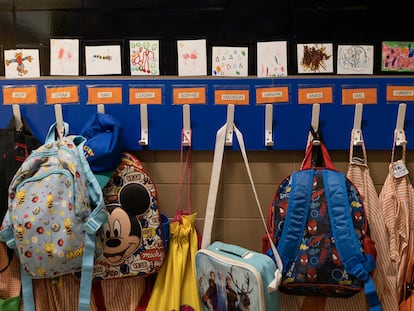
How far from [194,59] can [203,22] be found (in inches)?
4.6

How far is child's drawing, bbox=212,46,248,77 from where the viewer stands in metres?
1.21

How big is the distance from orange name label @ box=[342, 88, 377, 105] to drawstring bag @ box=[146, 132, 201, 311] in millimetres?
560

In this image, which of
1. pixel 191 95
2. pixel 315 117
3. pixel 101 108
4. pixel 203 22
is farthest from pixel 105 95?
pixel 315 117

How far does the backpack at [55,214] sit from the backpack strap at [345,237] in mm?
600

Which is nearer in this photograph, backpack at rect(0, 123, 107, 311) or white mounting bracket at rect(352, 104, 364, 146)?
backpack at rect(0, 123, 107, 311)

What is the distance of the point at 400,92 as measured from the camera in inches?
45.0

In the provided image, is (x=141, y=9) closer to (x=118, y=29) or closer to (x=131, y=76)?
(x=118, y=29)

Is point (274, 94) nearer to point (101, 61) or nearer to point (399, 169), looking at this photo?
point (399, 169)

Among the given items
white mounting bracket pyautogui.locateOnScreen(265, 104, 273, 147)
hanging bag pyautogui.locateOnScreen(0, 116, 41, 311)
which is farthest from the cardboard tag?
hanging bag pyautogui.locateOnScreen(0, 116, 41, 311)

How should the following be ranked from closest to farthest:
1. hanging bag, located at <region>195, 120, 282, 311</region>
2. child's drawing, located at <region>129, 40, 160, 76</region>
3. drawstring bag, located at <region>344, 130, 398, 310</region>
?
hanging bag, located at <region>195, 120, 282, 311</region>
drawstring bag, located at <region>344, 130, 398, 310</region>
child's drawing, located at <region>129, 40, 160, 76</region>

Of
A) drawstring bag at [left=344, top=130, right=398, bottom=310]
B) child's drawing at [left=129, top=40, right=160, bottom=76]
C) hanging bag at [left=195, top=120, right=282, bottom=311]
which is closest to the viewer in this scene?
hanging bag at [left=195, top=120, right=282, bottom=311]

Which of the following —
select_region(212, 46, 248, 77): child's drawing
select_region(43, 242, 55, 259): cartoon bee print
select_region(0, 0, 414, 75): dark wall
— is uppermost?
select_region(0, 0, 414, 75): dark wall

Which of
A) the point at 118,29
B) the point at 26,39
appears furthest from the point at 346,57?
the point at 26,39

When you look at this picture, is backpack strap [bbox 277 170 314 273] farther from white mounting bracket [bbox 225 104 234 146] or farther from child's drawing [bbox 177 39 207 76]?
child's drawing [bbox 177 39 207 76]
